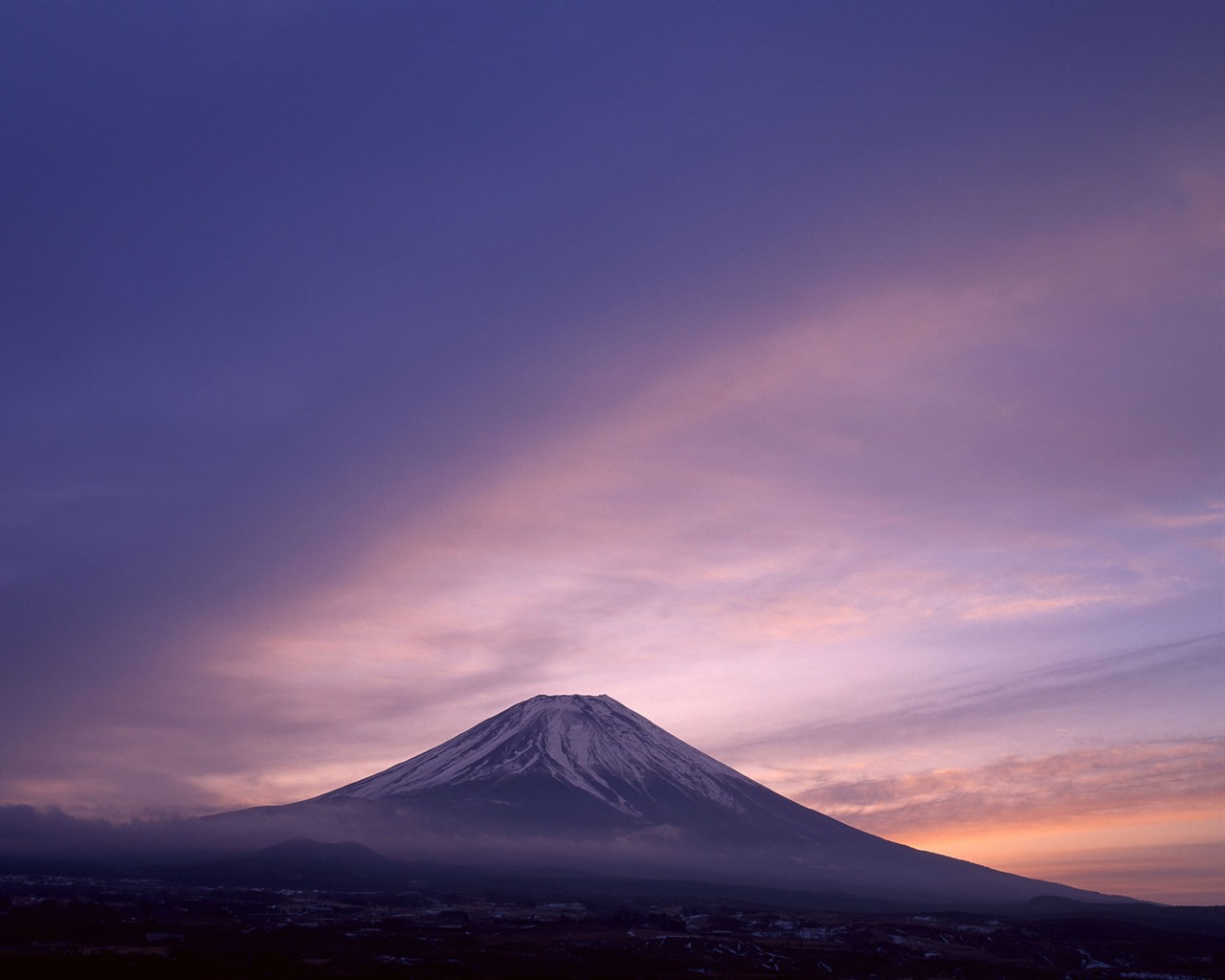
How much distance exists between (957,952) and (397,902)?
8617cm

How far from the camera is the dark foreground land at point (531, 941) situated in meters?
95.9

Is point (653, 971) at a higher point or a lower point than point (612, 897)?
lower

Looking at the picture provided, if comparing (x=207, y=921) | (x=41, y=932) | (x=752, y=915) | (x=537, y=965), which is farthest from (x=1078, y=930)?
(x=41, y=932)

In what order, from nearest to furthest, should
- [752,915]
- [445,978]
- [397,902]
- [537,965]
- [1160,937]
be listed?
1. [445,978]
2. [537,965]
3. [1160,937]
4. [752,915]
5. [397,902]

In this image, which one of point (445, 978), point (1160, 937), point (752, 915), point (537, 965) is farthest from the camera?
point (752, 915)

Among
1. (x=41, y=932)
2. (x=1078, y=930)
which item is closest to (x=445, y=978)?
(x=41, y=932)

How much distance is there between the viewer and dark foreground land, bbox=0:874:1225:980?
9588 centimetres

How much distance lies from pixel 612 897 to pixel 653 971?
302 feet

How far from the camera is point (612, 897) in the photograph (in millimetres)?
189875

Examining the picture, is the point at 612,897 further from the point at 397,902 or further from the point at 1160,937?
the point at 1160,937

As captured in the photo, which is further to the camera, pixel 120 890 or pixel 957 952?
pixel 120 890

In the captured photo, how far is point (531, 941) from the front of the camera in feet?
396

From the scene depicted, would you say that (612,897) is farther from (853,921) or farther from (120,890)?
(120,890)

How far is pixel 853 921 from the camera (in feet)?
493
